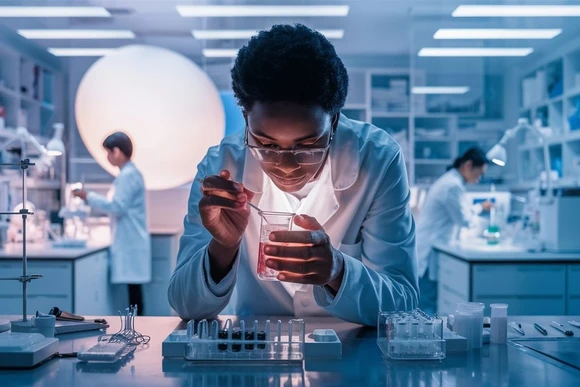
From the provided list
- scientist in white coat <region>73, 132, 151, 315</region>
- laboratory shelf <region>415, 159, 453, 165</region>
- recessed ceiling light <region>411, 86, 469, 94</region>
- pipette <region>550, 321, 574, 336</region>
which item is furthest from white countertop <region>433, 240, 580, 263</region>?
recessed ceiling light <region>411, 86, 469, 94</region>

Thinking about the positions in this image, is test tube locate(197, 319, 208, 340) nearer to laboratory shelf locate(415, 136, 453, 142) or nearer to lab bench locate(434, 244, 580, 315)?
lab bench locate(434, 244, 580, 315)

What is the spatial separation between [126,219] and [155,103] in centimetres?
110

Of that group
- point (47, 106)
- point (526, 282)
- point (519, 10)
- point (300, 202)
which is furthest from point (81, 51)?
point (300, 202)

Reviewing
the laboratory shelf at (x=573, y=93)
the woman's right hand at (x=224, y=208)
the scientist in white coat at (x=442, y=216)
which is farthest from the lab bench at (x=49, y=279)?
the laboratory shelf at (x=573, y=93)

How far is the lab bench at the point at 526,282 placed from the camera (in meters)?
3.64

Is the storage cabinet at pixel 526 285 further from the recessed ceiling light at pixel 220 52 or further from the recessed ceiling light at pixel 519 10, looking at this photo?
the recessed ceiling light at pixel 220 52

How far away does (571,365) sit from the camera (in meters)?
1.13

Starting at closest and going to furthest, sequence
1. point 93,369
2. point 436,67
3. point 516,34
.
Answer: point 93,369, point 516,34, point 436,67

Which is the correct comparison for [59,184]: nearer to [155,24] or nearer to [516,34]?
[155,24]

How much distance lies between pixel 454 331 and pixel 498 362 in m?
0.15

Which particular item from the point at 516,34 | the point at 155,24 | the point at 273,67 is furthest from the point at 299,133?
the point at 155,24

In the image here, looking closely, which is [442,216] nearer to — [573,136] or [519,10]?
[573,136]

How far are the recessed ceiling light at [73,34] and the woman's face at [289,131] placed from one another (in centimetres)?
547

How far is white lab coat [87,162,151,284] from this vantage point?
15.2ft
